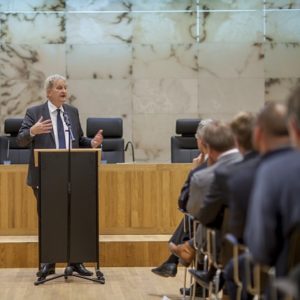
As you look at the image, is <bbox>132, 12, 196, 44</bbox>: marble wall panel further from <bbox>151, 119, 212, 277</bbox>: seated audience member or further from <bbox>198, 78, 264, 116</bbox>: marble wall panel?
<bbox>151, 119, 212, 277</bbox>: seated audience member

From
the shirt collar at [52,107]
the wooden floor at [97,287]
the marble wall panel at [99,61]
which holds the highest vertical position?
the marble wall panel at [99,61]

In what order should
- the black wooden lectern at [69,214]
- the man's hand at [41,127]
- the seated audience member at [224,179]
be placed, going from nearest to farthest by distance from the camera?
1. the seated audience member at [224,179]
2. the man's hand at [41,127]
3. the black wooden lectern at [69,214]

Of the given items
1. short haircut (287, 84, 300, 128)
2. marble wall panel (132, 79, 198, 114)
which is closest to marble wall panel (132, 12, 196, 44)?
marble wall panel (132, 79, 198, 114)

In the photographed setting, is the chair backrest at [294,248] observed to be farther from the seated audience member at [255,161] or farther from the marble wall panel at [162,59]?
the marble wall panel at [162,59]

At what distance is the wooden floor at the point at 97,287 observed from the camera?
5531mm

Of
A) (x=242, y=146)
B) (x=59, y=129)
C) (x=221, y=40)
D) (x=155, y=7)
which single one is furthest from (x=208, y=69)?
(x=242, y=146)

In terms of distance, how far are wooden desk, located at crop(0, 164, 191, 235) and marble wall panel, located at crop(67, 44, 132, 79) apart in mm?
3700

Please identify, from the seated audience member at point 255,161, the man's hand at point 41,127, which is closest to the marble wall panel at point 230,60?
the man's hand at point 41,127

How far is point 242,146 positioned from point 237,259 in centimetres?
56

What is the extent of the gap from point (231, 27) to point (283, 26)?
2.37ft

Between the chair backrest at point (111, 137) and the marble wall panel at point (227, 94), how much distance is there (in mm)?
2247

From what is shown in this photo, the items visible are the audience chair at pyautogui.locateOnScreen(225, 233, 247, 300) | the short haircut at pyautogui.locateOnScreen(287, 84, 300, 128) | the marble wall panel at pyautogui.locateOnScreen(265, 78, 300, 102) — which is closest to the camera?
the short haircut at pyautogui.locateOnScreen(287, 84, 300, 128)

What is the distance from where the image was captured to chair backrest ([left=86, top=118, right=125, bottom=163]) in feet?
28.3

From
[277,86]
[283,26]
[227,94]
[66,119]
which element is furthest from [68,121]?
[283,26]
